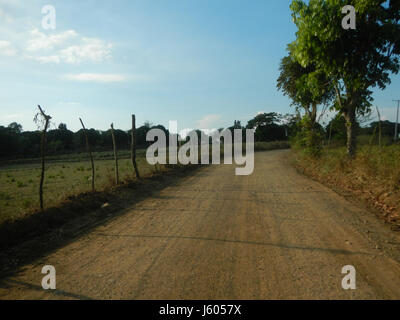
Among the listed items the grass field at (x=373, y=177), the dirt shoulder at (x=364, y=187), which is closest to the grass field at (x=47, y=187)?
the dirt shoulder at (x=364, y=187)

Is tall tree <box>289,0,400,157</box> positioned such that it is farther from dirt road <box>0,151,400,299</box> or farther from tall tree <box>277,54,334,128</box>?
dirt road <box>0,151,400,299</box>

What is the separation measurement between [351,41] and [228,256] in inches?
362

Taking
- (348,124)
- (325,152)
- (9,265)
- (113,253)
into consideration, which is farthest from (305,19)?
(9,265)

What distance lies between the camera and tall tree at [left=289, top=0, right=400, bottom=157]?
8.02 m

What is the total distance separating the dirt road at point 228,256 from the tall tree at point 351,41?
5.40 meters

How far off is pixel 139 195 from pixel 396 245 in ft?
23.5

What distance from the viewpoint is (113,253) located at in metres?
4.18

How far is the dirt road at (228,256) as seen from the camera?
3002mm

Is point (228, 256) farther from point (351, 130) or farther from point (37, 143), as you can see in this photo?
point (37, 143)

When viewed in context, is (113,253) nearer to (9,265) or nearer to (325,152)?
(9,265)

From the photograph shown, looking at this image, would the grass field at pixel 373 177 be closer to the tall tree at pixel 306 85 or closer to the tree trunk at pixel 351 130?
the tree trunk at pixel 351 130

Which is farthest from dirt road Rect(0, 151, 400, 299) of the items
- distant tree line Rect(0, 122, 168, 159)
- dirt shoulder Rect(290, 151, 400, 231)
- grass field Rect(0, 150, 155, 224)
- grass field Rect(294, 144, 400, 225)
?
distant tree line Rect(0, 122, 168, 159)

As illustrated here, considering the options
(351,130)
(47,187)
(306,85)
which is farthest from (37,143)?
(351,130)

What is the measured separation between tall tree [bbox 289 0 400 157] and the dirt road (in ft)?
17.7
